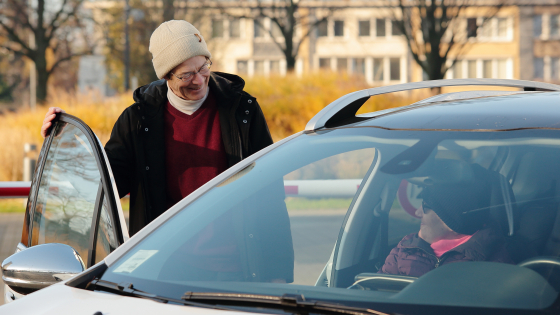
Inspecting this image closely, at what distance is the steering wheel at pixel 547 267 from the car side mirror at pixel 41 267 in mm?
1281

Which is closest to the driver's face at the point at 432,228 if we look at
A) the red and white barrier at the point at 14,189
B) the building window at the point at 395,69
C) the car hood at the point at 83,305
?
the car hood at the point at 83,305

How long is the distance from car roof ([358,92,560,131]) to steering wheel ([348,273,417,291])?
19.6 inches

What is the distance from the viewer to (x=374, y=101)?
14.2 meters

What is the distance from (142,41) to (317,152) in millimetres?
21440

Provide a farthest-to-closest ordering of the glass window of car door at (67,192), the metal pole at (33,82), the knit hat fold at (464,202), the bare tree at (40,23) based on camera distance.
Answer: the metal pole at (33,82) → the bare tree at (40,23) → the glass window of car door at (67,192) → the knit hat fold at (464,202)

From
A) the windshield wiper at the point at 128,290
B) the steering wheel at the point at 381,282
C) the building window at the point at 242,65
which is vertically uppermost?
the building window at the point at 242,65

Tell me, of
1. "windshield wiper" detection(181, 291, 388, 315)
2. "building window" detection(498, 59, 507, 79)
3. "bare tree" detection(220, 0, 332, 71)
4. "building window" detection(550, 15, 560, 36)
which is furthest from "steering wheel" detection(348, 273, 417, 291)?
"building window" detection(498, 59, 507, 79)

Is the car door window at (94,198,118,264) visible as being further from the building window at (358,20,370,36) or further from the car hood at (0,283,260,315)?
the building window at (358,20,370,36)

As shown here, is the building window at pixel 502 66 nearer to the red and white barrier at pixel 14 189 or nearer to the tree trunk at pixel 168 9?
the tree trunk at pixel 168 9

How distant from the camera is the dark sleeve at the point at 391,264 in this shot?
69.4 inches

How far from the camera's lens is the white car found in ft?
4.82

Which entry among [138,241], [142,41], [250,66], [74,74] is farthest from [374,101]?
[74,74]

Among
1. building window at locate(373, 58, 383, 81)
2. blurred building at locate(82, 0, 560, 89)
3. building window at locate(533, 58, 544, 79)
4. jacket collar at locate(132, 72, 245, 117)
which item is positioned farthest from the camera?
building window at locate(533, 58, 544, 79)

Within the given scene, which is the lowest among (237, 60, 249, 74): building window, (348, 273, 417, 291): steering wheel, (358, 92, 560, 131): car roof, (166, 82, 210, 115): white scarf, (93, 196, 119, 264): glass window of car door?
(348, 273, 417, 291): steering wheel
